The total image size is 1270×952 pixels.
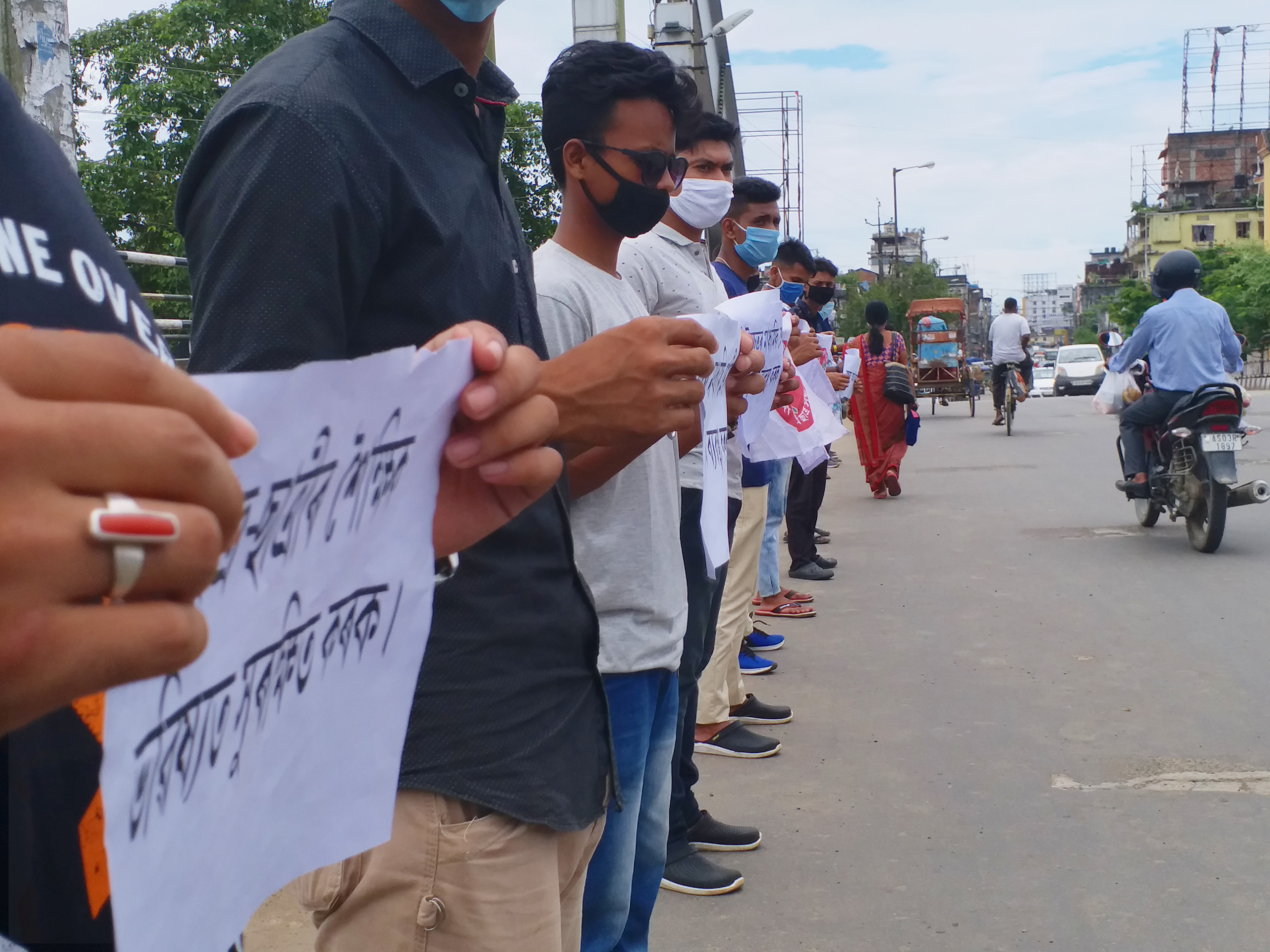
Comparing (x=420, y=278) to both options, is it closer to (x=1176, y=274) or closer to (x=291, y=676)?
(x=291, y=676)

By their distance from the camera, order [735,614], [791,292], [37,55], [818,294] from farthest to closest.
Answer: [818,294], [791,292], [735,614], [37,55]

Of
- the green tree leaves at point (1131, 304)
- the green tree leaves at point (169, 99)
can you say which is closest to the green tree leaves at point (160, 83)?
the green tree leaves at point (169, 99)

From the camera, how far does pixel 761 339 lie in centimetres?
334

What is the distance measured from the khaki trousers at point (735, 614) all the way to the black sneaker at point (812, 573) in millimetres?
2613

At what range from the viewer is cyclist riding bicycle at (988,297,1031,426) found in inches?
690

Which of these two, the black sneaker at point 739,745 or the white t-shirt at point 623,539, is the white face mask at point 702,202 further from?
the black sneaker at point 739,745

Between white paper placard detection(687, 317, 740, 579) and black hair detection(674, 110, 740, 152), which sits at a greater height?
black hair detection(674, 110, 740, 152)

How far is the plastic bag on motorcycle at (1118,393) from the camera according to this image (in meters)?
8.42

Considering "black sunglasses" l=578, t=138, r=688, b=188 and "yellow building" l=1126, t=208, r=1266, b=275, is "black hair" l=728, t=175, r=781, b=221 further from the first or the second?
"yellow building" l=1126, t=208, r=1266, b=275

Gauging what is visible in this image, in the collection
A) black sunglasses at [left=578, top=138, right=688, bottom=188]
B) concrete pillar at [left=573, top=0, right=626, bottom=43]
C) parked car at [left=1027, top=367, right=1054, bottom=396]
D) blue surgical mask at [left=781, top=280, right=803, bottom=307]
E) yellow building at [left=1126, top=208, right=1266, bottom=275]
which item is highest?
yellow building at [left=1126, top=208, right=1266, bottom=275]

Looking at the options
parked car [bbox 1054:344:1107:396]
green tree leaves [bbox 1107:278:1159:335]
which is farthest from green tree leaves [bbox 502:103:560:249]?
green tree leaves [bbox 1107:278:1159:335]

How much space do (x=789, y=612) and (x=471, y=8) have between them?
5.37 m

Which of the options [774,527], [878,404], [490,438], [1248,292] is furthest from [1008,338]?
[1248,292]

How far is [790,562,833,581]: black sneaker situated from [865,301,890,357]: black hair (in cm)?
324
